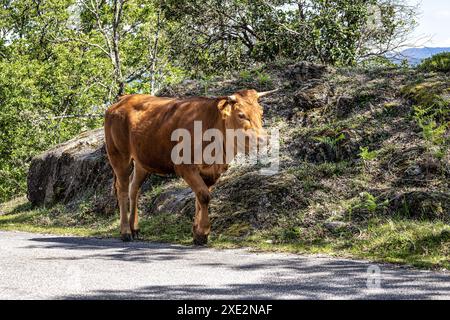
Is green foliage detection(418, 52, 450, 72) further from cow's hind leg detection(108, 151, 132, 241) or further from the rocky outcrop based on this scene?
the rocky outcrop

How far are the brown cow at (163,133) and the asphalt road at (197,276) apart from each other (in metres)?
1.19

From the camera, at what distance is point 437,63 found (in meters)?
Answer: 15.6

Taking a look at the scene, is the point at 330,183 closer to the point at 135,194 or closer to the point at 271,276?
the point at 135,194

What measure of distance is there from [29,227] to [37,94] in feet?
69.4

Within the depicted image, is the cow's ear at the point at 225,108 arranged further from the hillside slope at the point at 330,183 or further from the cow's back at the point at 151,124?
the hillside slope at the point at 330,183

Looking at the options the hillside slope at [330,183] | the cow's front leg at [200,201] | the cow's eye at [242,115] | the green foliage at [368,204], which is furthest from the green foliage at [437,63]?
the cow's front leg at [200,201]

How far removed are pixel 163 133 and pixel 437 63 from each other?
25.9 ft

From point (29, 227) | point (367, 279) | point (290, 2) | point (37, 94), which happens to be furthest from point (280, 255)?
point (37, 94)

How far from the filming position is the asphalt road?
618 centimetres

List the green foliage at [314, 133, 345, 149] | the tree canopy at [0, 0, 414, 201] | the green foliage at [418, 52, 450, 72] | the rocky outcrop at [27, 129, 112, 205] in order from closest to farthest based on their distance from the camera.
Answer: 1. the green foliage at [314, 133, 345, 149]
2. the green foliage at [418, 52, 450, 72]
3. the rocky outcrop at [27, 129, 112, 205]
4. the tree canopy at [0, 0, 414, 201]

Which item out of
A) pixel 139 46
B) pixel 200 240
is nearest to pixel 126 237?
pixel 200 240

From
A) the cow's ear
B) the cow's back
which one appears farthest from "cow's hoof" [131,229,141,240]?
the cow's ear

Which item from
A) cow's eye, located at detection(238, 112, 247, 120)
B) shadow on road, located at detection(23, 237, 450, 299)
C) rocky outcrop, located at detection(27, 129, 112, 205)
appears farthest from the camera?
rocky outcrop, located at detection(27, 129, 112, 205)

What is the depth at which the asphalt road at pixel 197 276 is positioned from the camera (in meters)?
6.18
